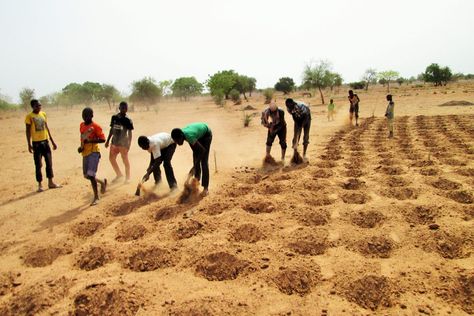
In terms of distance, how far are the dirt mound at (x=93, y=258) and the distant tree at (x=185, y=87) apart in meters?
60.5

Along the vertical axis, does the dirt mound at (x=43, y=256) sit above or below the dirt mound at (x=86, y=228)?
below

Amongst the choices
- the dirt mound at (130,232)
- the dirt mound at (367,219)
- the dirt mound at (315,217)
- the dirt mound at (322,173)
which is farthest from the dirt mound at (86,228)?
the dirt mound at (322,173)

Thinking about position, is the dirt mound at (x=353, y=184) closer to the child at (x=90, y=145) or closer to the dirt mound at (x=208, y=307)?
the dirt mound at (x=208, y=307)

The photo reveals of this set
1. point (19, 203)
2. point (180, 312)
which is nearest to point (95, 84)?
point (19, 203)

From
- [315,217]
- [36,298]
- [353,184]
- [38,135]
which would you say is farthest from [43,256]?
[353,184]

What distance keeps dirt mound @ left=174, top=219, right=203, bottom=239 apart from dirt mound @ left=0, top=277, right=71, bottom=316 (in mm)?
1266

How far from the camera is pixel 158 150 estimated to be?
4.84m

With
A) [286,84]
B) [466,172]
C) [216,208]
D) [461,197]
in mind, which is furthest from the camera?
[286,84]

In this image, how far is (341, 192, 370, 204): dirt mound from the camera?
4.61 meters

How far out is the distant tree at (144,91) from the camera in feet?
137

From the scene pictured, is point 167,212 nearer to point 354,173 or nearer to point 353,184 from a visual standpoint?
point 353,184

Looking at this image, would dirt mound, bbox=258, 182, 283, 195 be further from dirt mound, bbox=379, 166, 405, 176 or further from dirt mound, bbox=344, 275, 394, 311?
dirt mound, bbox=344, 275, 394, 311

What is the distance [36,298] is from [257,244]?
2132 millimetres

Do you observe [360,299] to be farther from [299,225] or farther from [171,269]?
[171,269]
